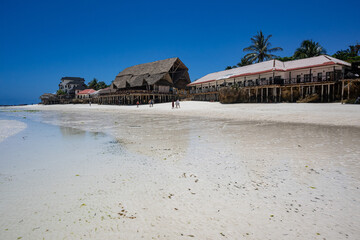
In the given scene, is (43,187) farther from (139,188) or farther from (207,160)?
(207,160)

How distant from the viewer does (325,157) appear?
205 inches

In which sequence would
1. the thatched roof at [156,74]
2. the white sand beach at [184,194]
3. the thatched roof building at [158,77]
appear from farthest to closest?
the thatched roof at [156,74] < the thatched roof building at [158,77] < the white sand beach at [184,194]

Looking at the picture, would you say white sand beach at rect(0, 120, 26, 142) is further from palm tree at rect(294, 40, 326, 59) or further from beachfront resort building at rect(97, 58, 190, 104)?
palm tree at rect(294, 40, 326, 59)

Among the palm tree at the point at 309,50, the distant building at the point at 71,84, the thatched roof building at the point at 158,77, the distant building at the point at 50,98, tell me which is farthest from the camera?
the distant building at the point at 71,84

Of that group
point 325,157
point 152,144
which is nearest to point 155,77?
point 152,144

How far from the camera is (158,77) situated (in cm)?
4259

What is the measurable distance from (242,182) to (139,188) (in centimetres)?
196

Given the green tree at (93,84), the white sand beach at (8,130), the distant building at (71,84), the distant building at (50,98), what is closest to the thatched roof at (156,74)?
the white sand beach at (8,130)

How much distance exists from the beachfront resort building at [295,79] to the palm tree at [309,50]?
12256 mm

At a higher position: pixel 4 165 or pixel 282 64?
pixel 282 64

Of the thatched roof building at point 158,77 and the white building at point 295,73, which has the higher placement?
the thatched roof building at point 158,77

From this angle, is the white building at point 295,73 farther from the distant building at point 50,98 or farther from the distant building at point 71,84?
the distant building at point 71,84

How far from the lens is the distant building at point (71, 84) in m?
82.4

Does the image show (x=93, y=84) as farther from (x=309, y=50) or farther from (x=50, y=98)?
(x=309, y=50)
